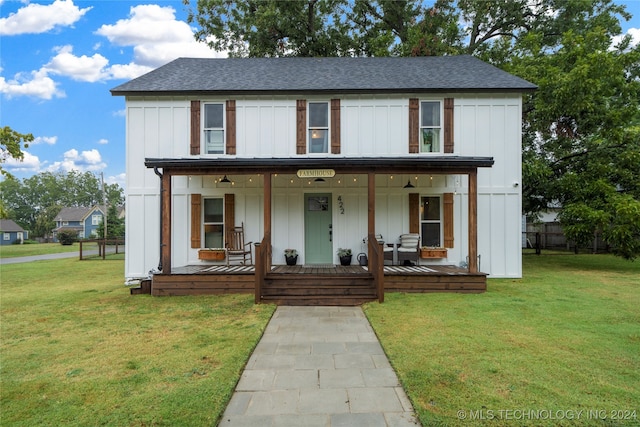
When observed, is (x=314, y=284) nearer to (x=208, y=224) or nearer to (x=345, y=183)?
(x=345, y=183)

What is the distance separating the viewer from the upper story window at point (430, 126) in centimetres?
981

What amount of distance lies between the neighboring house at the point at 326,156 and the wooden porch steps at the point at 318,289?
7.37 ft

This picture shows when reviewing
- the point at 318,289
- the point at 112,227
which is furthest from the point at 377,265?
the point at 112,227

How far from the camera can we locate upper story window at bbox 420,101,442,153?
9.81m

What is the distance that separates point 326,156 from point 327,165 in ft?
6.15

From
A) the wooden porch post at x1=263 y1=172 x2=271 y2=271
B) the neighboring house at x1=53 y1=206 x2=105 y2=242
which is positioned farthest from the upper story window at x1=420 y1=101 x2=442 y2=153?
the neighboring house at x1=53 y1=206 x2=105 y2=242

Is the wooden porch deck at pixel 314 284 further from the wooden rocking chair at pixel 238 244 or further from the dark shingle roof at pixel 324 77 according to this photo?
the dark shingle roof at pixel 324 77

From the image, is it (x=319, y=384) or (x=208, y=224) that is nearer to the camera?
(x=319, y=384)

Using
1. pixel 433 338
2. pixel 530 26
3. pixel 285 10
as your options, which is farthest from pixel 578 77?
pixel 285 10

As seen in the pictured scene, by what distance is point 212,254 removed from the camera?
9.48m

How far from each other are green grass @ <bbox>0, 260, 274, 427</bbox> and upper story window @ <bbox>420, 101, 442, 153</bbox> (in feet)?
21.5

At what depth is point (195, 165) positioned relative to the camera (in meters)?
8.08

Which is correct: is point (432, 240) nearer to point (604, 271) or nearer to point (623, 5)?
point (604, 271)

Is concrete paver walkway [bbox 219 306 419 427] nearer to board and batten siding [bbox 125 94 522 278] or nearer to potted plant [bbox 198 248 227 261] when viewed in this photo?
potted plant [bbox 198 248 227 261]
